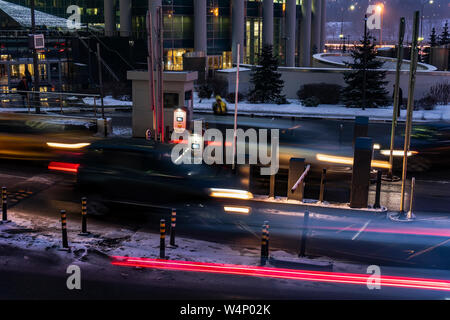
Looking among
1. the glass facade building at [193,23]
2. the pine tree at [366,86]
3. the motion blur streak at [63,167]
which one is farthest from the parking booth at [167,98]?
the glass facade building at [193,23]

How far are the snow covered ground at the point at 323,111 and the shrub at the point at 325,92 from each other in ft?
4.90

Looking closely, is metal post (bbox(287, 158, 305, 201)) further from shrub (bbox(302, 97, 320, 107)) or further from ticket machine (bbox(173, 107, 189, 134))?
shrub (bbox(302, 97, 320, 107))

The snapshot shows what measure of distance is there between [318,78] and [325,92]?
4.60 ft

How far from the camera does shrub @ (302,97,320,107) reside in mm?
36500

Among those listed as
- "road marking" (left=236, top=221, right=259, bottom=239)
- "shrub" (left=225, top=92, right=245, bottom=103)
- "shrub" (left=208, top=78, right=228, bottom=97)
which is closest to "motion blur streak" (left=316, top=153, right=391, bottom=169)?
"road marking" (left=236, top=221, right=259, bottom=239)

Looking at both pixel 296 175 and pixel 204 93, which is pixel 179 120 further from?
pixel 204 93

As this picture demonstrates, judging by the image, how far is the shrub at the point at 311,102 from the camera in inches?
1437

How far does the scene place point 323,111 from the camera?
34656 mm

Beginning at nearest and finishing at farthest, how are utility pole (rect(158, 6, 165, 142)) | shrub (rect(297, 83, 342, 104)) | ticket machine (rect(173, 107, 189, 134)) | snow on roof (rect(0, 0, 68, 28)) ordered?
1. utility pole (rect(158, 6, 165, 142))
2. ticket machine (rect(173, 107, 189, 134))
3. shrub (rect(297, 83, 342, 104))
4. snow on roof (rect(0, 0, 68, 28))

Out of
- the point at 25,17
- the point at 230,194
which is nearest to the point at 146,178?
the point at 230,194

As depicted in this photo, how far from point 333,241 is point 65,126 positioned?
56.7 ft

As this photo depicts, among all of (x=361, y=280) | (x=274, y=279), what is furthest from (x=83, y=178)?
(x=361, y=280)

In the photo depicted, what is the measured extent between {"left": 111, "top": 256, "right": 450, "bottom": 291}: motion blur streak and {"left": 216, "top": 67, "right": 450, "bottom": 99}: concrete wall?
28629 millimetres

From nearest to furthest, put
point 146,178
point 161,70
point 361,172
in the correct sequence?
point 146,178
point 361,172
point 161,70
